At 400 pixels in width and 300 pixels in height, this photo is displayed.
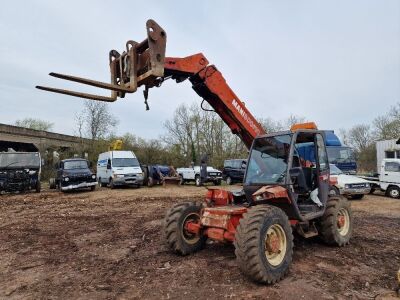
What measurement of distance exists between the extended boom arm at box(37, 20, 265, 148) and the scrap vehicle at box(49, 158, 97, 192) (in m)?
14.7

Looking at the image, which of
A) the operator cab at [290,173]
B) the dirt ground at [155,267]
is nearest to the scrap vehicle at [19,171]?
the dirt ground at [155,267]

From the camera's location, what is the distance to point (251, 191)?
6.26m

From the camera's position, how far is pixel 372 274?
5312 mm

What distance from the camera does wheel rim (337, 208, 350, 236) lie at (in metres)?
6.98

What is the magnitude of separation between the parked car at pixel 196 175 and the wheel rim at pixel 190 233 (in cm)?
1799

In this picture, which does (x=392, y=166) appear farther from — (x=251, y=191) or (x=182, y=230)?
(x=182, y=230)

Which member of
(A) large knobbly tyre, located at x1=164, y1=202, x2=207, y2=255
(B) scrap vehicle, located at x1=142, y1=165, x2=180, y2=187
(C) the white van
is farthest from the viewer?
(B) scrap vehicle, located at x1=142, y1=165, x2=180, y2=187

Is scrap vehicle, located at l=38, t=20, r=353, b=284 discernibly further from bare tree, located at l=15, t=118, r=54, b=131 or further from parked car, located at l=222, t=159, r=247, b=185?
bare tree, located at l=15, t=118, r=54, b=131

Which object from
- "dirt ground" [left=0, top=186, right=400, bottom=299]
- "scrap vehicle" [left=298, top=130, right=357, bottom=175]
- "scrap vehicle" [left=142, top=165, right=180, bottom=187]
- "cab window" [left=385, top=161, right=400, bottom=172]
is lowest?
"dirt ground" [left=0, top=186, right=400, bottom=299]

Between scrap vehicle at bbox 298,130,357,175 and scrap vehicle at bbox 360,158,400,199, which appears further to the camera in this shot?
scrap vehicle at bbox 298,130,357,175

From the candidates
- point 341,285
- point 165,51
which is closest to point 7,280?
point 165,51

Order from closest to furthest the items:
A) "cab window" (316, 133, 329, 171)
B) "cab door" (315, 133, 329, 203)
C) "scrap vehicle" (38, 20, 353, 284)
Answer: "scrap vehicle" (38, 20, 353, 284) < "cab door" (315, 133, 329, 203) < "cab window" (316, 133, 329, 171)

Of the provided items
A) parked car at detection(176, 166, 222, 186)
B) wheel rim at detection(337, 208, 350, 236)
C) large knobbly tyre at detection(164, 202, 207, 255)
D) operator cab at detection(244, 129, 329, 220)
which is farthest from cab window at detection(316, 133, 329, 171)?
parked car at detection(176, 166, 222, 186)

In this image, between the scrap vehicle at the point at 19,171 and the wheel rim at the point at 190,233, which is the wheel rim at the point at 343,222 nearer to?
the wheel rim at the point at 190,233
